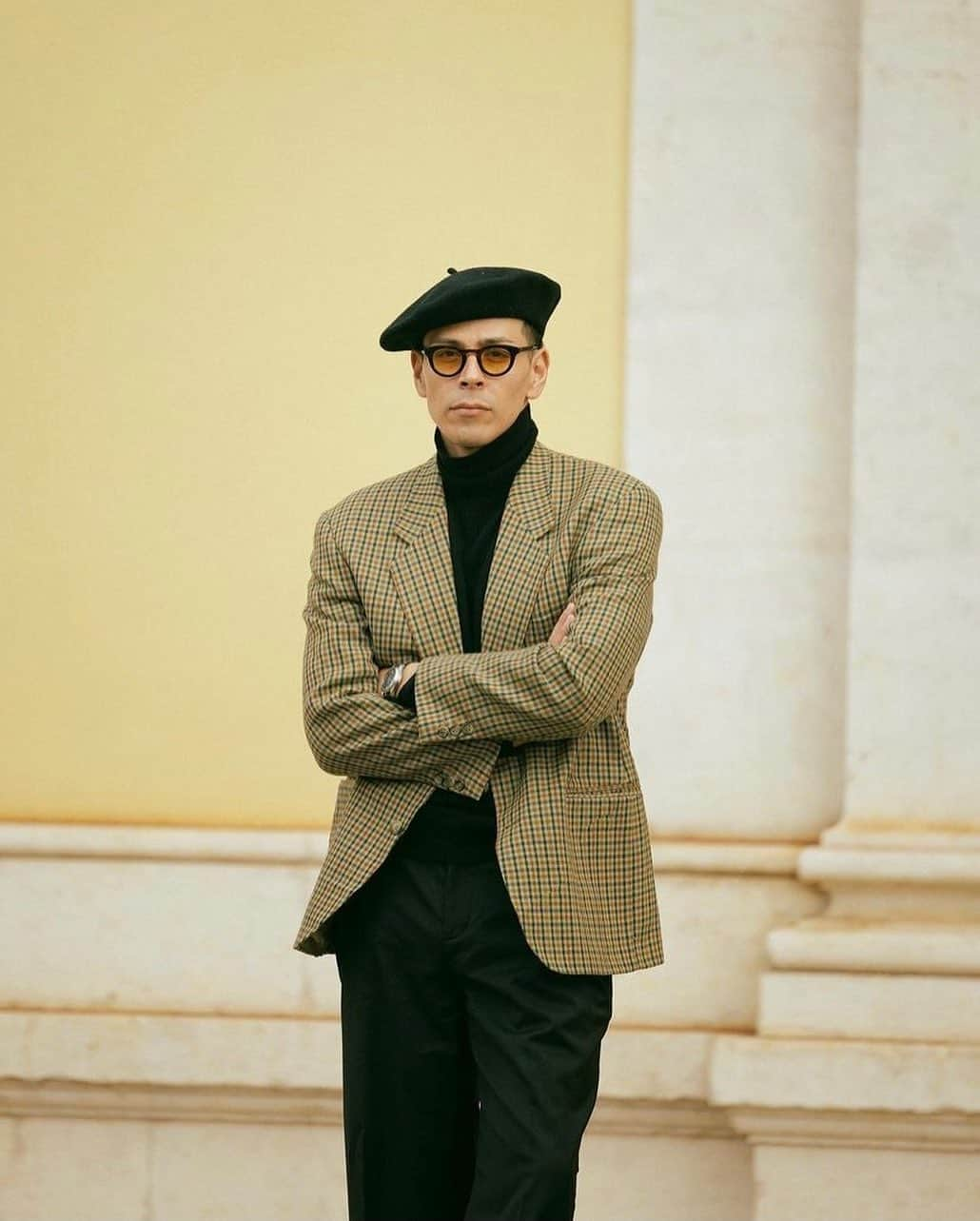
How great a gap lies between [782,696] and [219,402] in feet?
5.30

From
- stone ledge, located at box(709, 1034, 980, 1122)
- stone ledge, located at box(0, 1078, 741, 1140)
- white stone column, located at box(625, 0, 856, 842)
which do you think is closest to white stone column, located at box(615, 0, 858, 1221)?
white stone column, located at box(625, 0, 856, 842)

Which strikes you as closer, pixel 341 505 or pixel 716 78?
pixel 341 505

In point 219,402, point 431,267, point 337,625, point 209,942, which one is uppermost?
point 431,267

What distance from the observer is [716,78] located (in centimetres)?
495

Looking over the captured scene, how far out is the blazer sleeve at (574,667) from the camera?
3025 millimetres

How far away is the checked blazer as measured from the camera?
3031 millimetres

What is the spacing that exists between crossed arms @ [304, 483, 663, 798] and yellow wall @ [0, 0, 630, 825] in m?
1.84

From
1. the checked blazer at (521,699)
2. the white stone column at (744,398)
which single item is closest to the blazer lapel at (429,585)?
the checked blazer at (521,699)

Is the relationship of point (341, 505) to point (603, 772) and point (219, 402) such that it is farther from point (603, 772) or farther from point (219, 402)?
point (219, 402)

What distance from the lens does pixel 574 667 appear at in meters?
3.02

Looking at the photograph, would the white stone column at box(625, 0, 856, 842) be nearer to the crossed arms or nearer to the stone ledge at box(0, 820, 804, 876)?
the stone ledge at box(0, 820, 804, 876)

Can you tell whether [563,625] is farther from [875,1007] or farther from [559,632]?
[875,1007]

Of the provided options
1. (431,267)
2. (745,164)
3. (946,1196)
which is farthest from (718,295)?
(946,1196)

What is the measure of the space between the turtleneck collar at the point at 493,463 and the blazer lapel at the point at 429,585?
7 centimetres
